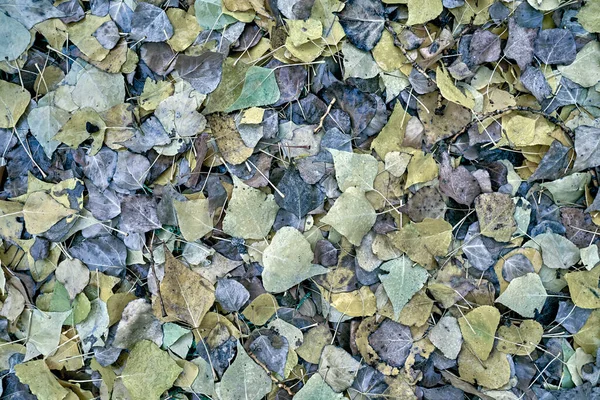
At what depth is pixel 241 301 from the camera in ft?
2.87

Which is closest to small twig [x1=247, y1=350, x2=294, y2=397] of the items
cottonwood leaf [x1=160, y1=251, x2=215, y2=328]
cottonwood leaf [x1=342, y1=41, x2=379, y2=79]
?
cottonwood leaf [x1=160, y1=251, x2=215, y2=328]

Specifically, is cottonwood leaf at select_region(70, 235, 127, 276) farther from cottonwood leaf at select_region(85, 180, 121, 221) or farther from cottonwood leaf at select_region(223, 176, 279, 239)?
cottonwood leaf at select_region(223, 176, 279, 239)

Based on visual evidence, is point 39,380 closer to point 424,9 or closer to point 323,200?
point 323,200

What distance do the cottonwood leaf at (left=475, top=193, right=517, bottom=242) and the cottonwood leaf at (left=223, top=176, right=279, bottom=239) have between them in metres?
0.36

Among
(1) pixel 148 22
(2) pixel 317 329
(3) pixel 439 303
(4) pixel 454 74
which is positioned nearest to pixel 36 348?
(2) pixel 317 329

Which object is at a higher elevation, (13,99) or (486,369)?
(13,99)

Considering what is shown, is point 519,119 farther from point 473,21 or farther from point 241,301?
point 241,301

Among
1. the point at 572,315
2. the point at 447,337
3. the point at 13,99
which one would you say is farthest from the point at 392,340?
the point at 13,99

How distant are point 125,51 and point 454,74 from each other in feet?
1.95

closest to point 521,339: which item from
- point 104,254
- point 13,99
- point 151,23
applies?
point 104,254

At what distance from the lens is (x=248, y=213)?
0.87m

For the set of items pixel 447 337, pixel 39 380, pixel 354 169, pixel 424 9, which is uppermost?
pixel 424 9

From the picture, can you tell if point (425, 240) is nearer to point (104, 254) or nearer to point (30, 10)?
point (104, 254)

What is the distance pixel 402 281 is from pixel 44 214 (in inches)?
26.1
